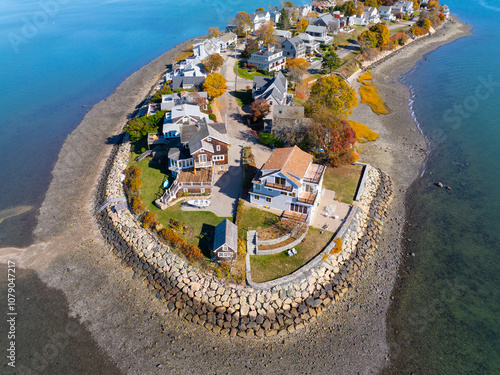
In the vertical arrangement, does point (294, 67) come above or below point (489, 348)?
above

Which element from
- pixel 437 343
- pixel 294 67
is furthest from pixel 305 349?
pixel 294 67

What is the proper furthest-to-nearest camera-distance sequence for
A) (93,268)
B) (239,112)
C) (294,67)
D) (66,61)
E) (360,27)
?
(360,27) → (66,61) → (294,67) → (239,112) → (93,268)

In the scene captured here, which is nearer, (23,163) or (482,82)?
(23,163)

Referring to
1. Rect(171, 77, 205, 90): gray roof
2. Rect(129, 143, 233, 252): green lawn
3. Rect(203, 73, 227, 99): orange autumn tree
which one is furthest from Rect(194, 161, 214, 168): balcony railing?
Rect(171, 77, 205, 90): gray roof

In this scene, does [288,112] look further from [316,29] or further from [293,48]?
[316,29]

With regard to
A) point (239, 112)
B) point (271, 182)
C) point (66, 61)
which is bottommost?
point (66, 61)

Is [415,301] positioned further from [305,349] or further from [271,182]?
[271,182]

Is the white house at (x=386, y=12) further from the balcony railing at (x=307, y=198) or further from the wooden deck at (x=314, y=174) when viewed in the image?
the balcony railing at (x=307, y=198)

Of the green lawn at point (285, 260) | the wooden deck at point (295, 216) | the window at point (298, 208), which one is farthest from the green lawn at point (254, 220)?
the green lawn at point (285, 260)
